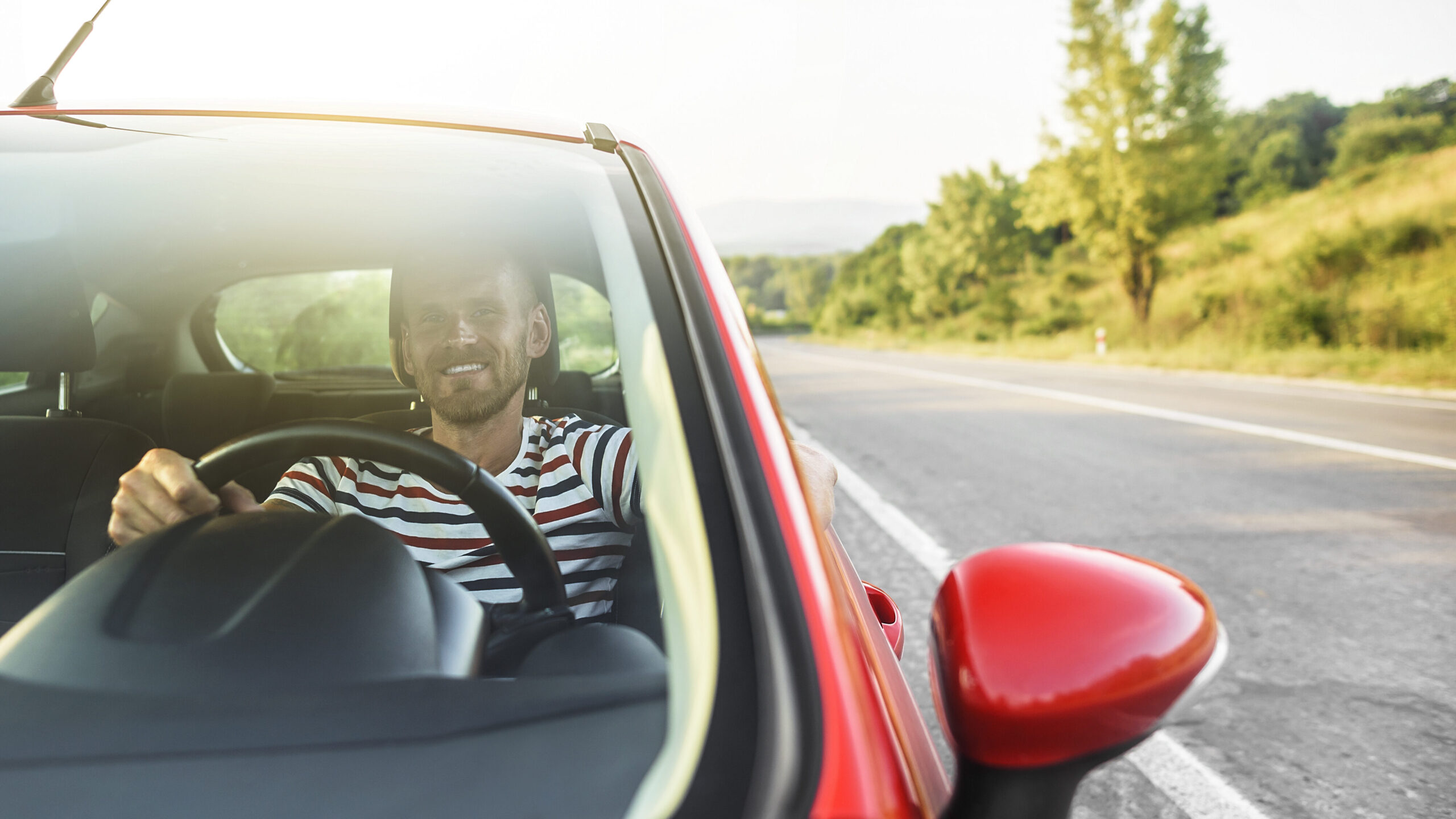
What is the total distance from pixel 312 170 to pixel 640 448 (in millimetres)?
1132

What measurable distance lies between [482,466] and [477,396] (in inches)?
6.1

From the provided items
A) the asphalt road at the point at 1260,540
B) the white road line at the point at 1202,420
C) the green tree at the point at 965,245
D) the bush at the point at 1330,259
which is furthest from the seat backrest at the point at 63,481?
the green tree at the point at 965,245

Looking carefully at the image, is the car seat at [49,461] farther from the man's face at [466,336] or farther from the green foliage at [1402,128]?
the green foliage at [1402,128]

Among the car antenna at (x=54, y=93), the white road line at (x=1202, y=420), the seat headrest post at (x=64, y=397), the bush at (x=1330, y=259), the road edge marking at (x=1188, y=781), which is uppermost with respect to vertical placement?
the bush at (x=1330, y=259)

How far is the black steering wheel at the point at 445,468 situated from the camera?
115cm

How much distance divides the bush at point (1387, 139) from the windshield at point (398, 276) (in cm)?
5650

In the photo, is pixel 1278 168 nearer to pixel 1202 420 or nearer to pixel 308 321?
pixel 1202 420

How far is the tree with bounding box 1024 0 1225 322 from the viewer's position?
23.8m

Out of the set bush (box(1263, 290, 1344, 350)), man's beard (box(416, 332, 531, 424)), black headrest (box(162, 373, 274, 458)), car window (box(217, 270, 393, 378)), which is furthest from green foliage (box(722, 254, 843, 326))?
man's beard (box(416, 332, 531, 424))

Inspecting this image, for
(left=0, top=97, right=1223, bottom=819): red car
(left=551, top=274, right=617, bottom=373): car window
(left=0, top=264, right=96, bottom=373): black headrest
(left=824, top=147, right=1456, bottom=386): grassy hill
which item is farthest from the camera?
(left=824, top=147, right=1456, bottom=386): grassy hill

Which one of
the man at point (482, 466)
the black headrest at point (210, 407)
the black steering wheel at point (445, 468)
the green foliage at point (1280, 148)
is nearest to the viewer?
the black steering wheel at point (445, 468)

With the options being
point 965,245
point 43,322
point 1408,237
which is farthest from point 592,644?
point 965,245

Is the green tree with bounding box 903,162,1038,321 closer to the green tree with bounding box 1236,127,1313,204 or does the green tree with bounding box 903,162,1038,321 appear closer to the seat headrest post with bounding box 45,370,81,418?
the green tree with bounding box 1236,127,1313,204

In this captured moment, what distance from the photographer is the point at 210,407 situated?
248cm
